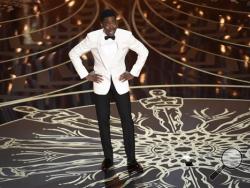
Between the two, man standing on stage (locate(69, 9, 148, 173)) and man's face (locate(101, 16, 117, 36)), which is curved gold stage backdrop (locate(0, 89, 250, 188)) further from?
man's face (locate(101, 16, 117, 36))

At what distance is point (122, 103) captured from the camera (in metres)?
4.25

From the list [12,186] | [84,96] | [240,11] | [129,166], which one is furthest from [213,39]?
[12,186]

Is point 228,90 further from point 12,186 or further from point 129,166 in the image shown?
point 12,186

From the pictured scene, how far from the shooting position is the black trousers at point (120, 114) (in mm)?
4254

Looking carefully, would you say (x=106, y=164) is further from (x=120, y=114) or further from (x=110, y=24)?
(x=110, y=24)

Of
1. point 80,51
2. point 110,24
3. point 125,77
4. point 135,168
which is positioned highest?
point 110,24

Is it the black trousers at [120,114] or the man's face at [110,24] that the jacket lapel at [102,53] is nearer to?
the man's face at [110,24]

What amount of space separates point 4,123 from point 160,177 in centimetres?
180

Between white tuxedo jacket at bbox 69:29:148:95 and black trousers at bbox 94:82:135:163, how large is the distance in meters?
0.05

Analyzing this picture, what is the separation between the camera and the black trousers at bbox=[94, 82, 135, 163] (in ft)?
14.0

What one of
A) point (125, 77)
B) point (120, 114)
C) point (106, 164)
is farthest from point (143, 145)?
point (125, 77)

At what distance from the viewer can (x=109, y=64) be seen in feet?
13.7

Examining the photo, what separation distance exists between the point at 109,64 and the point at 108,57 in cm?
5

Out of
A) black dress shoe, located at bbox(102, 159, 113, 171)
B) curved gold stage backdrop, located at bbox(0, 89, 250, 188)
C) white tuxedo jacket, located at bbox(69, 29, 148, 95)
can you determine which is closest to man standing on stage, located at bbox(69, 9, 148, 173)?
white tuxedo jacket, located at bbox(69, 29, 148, 95)
